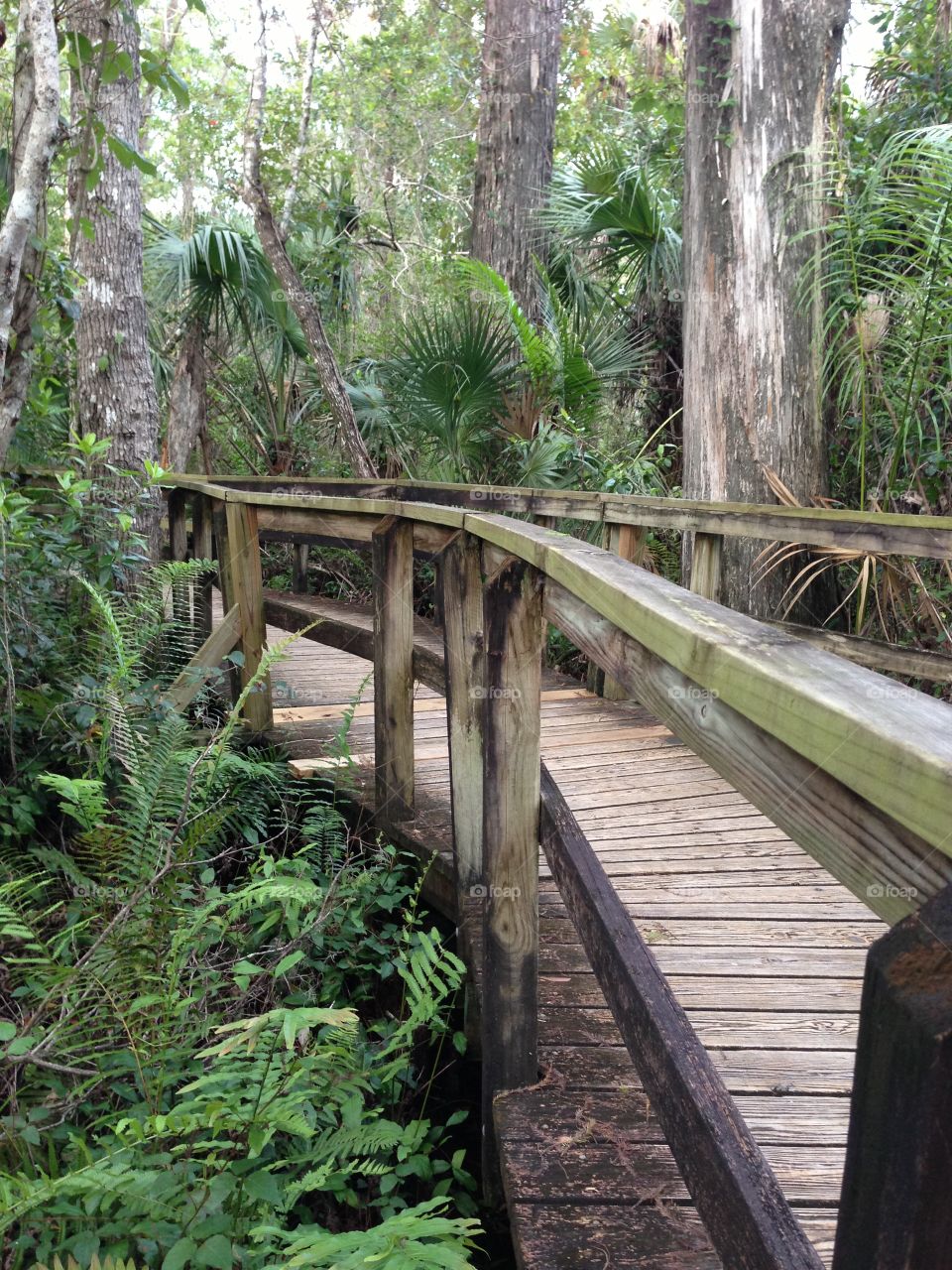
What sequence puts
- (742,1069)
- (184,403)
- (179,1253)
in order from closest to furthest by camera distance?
(179,1253) < (742,1069) < (184,403)

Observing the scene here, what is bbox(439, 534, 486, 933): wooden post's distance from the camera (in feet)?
9.36

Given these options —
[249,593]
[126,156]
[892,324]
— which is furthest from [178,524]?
[892,324]

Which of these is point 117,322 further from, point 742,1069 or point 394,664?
point 742,1069

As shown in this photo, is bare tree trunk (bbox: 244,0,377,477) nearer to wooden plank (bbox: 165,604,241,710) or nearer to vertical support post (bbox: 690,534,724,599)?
wooden plank (bbox: 165,604,241,710)

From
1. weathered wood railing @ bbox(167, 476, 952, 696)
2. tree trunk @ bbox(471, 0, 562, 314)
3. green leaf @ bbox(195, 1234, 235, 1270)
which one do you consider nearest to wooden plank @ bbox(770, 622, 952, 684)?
weathered wood railing @ bbox(167, 476, 952, 696)

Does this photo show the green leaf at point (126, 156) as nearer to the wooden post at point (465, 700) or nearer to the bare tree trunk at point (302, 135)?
the wooden post at point (465, 700)

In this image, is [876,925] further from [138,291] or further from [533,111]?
[533,111]

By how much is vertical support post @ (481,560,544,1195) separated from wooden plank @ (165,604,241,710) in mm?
2599

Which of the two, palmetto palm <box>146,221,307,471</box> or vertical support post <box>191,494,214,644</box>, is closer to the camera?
vertical support post <box>191,494,214,644</box>

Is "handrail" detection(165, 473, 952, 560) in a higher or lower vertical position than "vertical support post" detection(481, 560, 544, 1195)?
higher

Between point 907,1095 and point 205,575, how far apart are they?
5907 millimetres

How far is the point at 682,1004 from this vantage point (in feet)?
7.49

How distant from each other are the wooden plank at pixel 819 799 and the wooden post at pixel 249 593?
362 cm

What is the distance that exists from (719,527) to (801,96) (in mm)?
2808
